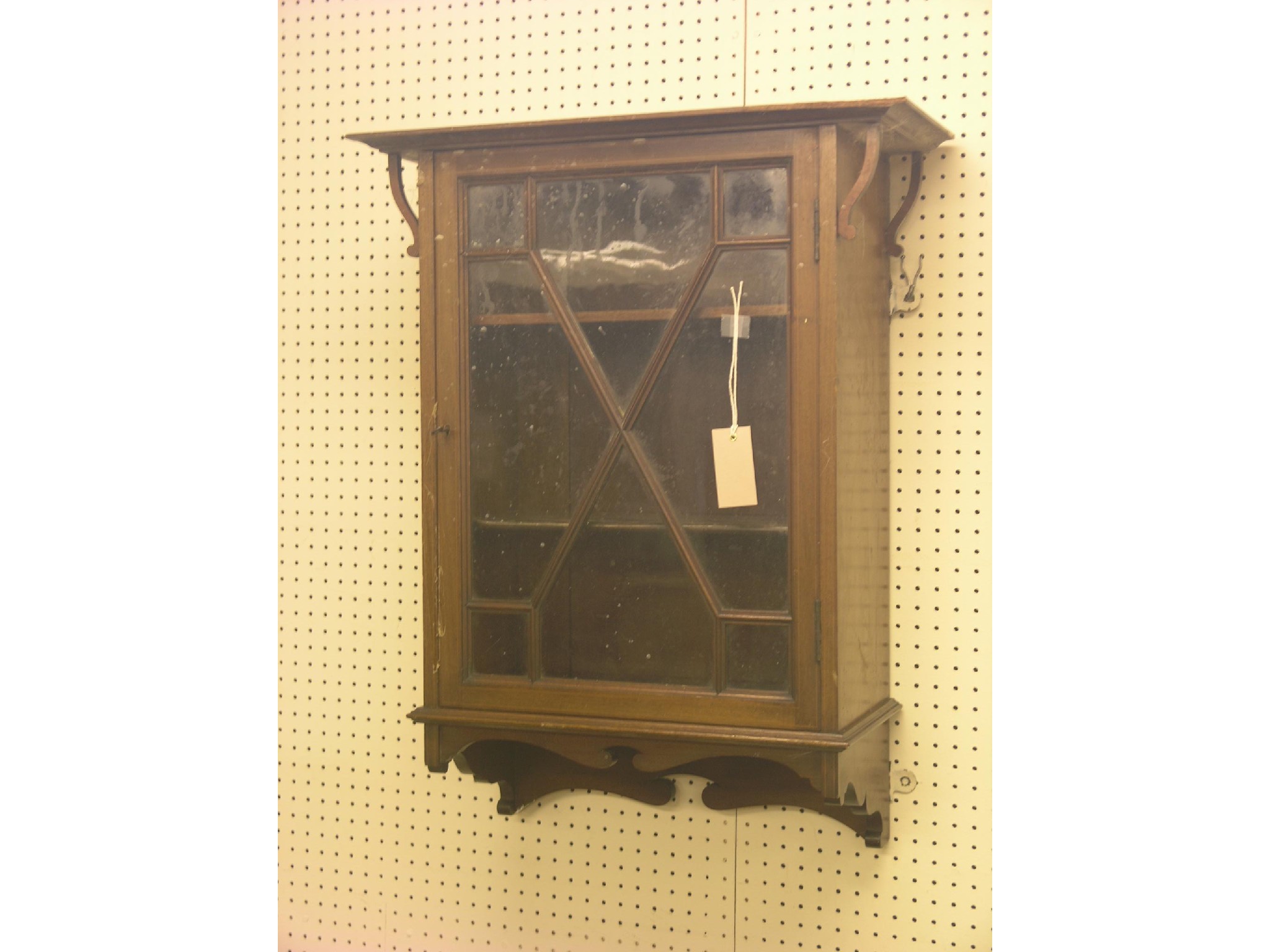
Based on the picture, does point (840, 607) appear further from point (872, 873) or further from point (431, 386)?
point (431, 386)

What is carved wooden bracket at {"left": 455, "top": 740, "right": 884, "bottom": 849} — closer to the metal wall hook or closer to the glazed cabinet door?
the glazed cabinet door

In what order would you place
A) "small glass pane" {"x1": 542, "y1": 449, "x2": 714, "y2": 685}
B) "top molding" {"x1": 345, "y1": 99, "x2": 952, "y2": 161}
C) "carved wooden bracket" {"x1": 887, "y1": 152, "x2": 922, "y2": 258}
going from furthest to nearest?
1. "carved wooden bracket" {"x1": 887, "y1": 152, "x2": 922, "y2": 258}
2. "small glass pane" {"x1": 542, "y1": 449, "x2": 714, "y2": 685}
3. "top molding" {"x1": 345, "y1": 99, "x2": 952, "y2": 161}

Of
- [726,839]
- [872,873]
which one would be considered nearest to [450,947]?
[726,839]

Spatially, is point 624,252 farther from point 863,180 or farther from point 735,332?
point 863,180

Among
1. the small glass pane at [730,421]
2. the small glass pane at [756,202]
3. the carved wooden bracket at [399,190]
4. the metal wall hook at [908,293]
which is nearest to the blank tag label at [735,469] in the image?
the small glass pane at [730,421]

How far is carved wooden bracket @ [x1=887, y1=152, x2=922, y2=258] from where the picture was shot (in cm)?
221

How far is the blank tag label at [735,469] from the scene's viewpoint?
201cm

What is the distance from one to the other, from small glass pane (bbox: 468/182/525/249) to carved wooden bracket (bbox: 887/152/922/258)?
0.66 metres

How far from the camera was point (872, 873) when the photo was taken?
2.29 meters

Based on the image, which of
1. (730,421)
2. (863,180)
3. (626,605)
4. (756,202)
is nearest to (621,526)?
(626,605)

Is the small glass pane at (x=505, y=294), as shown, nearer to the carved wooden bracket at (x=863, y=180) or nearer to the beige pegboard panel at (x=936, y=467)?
the carved wooden bracket at (x=863, y=180)

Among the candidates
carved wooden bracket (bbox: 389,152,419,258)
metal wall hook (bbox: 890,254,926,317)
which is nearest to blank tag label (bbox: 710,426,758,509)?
metal wall hook (bbox: 890,254,926,317)

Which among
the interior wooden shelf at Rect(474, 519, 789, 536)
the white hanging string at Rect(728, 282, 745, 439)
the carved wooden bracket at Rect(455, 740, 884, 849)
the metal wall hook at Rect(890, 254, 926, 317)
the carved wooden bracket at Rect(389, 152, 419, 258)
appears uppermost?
the carved wooden bracket at Rect(389, 152, 419, 258)

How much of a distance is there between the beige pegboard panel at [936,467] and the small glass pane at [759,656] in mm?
358
